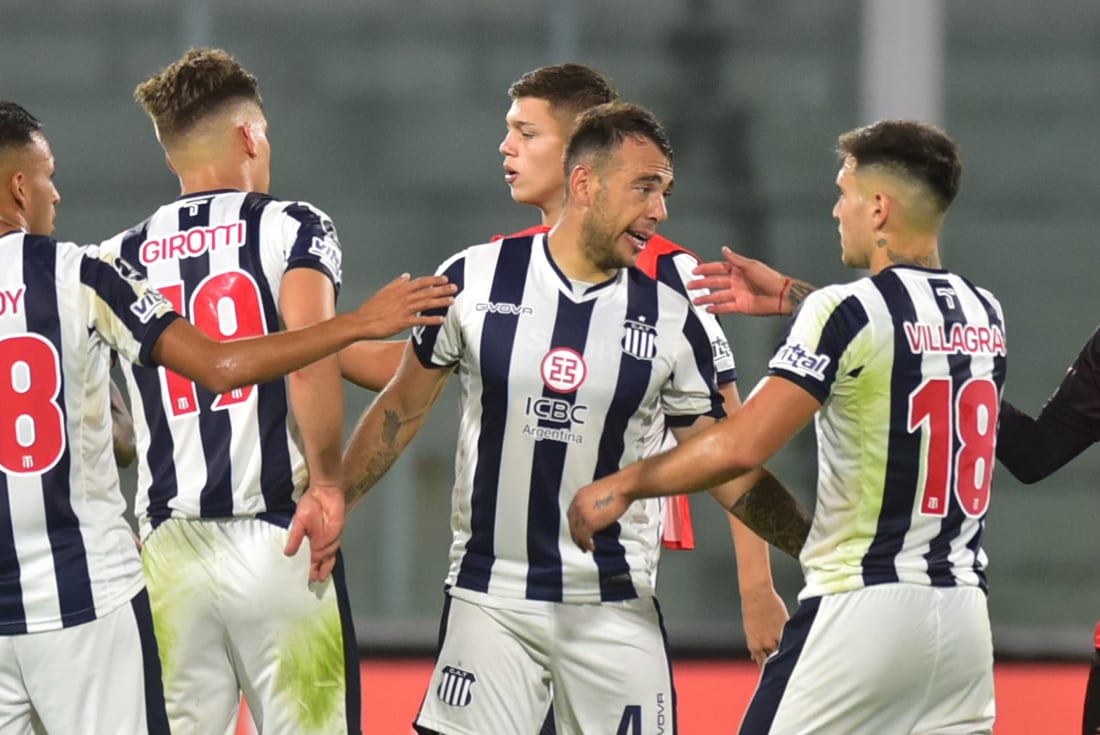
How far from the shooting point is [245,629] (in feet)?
10.4

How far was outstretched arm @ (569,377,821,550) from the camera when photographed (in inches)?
115

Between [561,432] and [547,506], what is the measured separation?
14 cm

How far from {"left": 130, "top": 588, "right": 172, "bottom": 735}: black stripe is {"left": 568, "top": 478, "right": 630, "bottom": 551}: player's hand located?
756mm

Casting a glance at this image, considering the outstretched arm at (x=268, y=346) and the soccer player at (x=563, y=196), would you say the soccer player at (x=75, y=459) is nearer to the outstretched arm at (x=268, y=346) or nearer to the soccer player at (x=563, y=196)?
the outstretched arm at (x=268, y=346)

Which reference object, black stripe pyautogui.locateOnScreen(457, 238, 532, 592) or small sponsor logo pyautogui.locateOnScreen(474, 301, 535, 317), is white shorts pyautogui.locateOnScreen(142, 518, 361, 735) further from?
small sponsor logo pyautogui.locateOnScreen(474, 301, 535, 317)

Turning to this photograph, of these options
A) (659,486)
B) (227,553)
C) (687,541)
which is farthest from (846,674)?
(227,553)

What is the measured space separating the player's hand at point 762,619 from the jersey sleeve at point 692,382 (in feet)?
1.52

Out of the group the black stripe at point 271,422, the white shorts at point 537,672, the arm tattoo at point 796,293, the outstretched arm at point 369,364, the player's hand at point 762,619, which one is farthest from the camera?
the outstretched arm at point 369,364

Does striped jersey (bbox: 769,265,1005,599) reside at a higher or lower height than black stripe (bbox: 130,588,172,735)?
higher

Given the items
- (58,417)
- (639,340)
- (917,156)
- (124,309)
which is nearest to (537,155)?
(639,340)

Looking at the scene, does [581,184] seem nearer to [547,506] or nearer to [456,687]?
[547,506]

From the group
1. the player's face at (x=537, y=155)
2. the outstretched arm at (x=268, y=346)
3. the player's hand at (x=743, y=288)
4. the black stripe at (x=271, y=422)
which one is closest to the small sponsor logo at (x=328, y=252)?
the black stripe at (x=271, y=422)

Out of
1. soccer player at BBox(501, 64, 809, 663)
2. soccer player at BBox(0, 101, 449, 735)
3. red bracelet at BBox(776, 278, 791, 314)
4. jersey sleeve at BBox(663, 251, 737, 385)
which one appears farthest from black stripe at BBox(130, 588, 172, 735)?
red bracelet at BBox(776, 278, 791, 314)

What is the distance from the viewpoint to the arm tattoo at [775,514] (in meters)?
3.24
